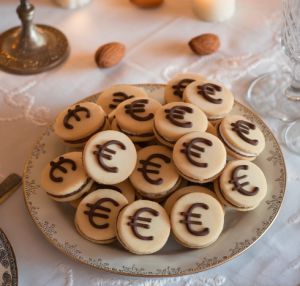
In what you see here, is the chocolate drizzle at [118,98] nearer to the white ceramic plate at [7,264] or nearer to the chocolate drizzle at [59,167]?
the chocolate drizzle at [59,167]

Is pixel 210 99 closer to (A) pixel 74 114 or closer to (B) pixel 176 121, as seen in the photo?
(B) pixel 176 121

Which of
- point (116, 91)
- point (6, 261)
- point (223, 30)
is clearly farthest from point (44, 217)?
point (223, 30)

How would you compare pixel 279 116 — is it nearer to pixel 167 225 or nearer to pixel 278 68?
pixel 278 68

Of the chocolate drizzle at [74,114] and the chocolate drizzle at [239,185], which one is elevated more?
the chocolate drizzle at [74,114]

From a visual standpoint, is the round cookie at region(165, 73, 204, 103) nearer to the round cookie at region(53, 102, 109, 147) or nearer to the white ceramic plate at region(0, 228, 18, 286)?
the round cookie at region(53, 102, 109, 147)

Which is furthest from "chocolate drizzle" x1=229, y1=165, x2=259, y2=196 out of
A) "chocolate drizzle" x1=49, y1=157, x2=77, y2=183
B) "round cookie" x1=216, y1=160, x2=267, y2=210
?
"chocolate drizzle" x1=49, y1=157, x2=77, y2=183

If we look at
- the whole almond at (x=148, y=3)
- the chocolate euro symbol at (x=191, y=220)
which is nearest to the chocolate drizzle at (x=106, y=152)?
the chocolate euro symbol at (x=191, y=220)
